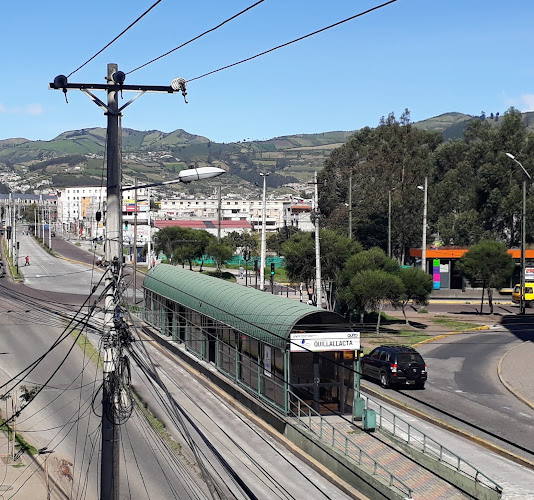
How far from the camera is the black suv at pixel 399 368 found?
29062 mm

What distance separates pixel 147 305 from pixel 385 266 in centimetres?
1385

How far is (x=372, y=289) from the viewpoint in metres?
41.4

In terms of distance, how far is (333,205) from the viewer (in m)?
99.4

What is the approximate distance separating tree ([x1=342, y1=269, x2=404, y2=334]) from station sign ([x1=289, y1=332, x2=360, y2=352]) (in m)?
19.0

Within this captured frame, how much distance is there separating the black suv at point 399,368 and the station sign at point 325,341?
7143mm

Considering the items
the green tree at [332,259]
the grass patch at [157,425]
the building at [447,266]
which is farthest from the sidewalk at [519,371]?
the building at [447,266]

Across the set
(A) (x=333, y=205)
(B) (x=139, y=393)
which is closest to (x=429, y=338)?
(B) (x=139, y=393)

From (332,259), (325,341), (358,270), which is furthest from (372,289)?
(325,341)

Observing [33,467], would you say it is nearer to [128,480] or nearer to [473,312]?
[128,480]

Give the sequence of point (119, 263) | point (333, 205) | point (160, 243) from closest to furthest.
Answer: point (119, 263) → point (160, 243) → point (333, 205)

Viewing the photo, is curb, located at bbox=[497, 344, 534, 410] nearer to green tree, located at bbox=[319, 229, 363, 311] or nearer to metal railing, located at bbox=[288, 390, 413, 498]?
metal railing, located at bbox=[288, 390, 413, 498]

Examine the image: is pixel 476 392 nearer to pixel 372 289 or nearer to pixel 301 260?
pixel 372 289

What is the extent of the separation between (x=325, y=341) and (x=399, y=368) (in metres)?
7.84

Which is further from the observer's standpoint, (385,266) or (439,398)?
(385,266)
